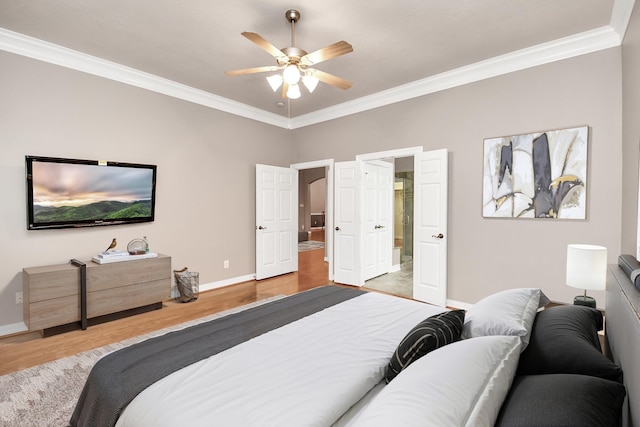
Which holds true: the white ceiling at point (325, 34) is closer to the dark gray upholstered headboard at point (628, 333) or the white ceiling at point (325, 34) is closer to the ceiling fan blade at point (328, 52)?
the ceiling fan blade at point (328, 52)

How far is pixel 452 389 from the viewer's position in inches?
36.3

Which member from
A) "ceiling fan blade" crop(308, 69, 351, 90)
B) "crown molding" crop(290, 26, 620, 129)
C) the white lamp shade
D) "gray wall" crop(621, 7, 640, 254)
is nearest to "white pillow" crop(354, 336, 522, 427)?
the white lamp shade

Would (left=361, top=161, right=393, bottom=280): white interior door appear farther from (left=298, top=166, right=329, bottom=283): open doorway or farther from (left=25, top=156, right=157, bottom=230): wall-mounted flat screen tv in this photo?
(left=25, top=156, right=157, bottom=230): wall-mounted flat screen tv

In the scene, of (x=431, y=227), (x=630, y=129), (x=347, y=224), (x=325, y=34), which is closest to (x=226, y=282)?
(x=347, y=224)

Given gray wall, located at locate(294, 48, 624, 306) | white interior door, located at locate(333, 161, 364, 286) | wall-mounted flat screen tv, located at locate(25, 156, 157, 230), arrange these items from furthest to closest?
white interior door, located at locate(333, 161, 364, 286), wall-mounted flat screen tv, located at locate(25, 156, 157, 230), gray wall, located at locate(294, 48, 624, 306)

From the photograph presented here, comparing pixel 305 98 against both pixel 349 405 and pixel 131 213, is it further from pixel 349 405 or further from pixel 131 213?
pixel 349 405

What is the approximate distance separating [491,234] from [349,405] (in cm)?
Result: 326

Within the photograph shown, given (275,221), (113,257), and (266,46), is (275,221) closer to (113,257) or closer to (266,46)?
(113,257)

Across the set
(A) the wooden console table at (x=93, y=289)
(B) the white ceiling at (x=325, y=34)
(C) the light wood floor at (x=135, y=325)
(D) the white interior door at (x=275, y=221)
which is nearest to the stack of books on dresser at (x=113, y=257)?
(A) the wooden console table at (x=93, y=289)

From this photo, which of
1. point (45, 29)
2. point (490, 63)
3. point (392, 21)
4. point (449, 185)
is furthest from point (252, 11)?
point (449, 185)

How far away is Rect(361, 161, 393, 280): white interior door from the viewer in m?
5.16

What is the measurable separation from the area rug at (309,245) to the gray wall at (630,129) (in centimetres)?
700

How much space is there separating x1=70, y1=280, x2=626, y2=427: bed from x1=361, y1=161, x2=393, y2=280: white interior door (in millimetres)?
3357

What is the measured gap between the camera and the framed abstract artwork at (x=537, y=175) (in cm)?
316
